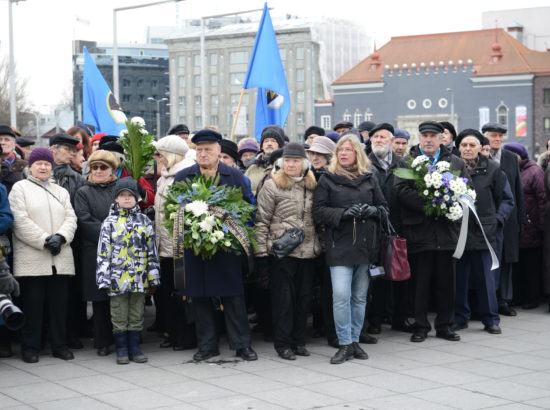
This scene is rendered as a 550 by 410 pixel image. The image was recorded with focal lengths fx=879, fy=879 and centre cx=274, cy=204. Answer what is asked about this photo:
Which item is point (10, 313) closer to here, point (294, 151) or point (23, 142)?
point (294, 151)

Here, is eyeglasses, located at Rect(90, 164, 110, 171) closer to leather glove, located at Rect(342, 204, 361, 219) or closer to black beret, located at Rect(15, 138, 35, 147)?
leather glove, located at Rect(342, 204, 361, 219)

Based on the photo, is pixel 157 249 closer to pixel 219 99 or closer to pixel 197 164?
pixel 197 164

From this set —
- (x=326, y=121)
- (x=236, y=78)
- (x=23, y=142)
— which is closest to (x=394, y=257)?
(x=23, y=142)

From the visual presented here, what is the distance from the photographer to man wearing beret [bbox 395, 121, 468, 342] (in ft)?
30.8

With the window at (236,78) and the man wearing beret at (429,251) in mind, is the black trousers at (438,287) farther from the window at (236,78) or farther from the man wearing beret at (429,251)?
the window at (236,78)

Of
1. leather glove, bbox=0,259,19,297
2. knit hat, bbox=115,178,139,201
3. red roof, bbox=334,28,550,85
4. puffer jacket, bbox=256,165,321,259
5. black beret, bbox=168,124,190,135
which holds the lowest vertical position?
leather glove, bbox=0,259,19,297

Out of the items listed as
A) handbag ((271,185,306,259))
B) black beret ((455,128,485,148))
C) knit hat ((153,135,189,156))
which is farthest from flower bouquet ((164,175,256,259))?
black beret ((455,128,485,148))

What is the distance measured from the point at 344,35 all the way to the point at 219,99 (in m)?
21.9

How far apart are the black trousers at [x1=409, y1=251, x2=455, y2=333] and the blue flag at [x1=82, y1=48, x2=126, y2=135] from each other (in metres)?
6.23

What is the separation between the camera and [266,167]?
988 centimetres

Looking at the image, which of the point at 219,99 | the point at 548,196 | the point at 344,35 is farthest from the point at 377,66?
the point at 548,196

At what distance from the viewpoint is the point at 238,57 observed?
393 ft

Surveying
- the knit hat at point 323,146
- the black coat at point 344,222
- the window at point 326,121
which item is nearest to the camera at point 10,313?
the black coat at point 344,222

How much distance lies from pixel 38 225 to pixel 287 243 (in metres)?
2.45
